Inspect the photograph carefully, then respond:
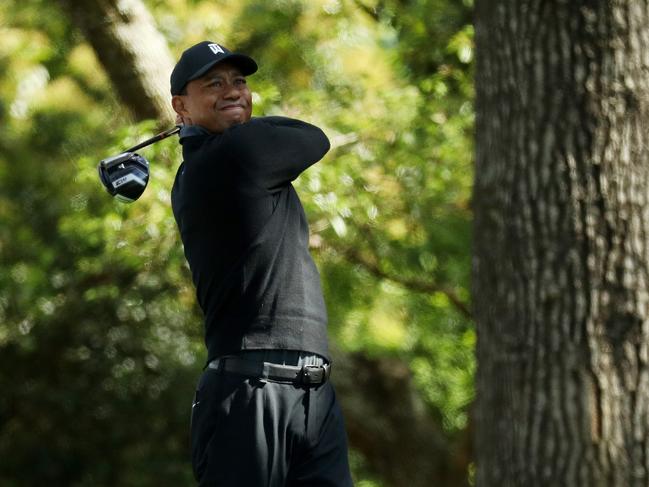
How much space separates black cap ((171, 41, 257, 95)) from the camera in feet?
11.2

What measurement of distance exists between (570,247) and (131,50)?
12.4ft

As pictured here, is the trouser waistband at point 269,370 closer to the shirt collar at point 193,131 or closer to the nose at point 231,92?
the shirt collar at point 193,131

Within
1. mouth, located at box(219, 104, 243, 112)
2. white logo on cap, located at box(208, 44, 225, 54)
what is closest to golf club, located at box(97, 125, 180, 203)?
mouth, located at box(219, 104, 243, 112)

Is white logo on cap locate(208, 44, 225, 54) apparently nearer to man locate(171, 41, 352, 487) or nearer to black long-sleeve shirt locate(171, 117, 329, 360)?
man locate(171, 41, 352, 487)

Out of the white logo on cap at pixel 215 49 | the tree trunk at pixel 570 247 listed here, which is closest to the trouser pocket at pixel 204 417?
the white logo on cap at pixel 215 49

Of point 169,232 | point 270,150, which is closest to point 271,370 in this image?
point 270,150

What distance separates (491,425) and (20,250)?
257 inches

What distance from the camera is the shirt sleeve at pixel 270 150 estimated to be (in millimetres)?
3248

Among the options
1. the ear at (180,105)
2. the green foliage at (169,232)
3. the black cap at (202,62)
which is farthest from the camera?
the green foliage at (169,232)

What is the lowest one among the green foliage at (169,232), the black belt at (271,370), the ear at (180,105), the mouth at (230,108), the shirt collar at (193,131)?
the black belt at (271,370)

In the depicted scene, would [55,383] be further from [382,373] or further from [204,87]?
[204,87]

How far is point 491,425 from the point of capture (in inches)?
175

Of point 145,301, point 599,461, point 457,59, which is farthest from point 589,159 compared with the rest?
point 145,301

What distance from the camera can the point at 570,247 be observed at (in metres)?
4.19
